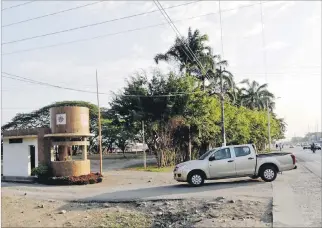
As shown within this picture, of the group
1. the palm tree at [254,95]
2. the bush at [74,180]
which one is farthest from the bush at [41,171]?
the palm tree at [254,95]

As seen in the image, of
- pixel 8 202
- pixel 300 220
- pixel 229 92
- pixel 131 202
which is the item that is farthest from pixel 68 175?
pixel 229 92

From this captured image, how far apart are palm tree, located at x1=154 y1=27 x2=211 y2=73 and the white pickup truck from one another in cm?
2319

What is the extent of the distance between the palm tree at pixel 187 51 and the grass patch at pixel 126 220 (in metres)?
28.4

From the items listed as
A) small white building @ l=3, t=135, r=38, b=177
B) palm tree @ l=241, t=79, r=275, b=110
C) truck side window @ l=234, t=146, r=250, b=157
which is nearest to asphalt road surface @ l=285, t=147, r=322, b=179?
truck side window @ l=234, t=146, r=250, b=157

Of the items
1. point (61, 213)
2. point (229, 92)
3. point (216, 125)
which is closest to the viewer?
point (61, 213)

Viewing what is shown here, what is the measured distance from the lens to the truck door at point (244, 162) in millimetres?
16844

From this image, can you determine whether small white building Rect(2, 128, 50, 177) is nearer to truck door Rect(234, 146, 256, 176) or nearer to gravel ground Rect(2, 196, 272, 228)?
gravel ground Rect(2, 196, 272, 228)

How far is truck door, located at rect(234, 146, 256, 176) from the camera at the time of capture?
1684cm

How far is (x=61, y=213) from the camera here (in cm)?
1303

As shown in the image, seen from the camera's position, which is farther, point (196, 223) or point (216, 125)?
point (216, 125)

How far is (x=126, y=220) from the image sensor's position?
1159 centimetres

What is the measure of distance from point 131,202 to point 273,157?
6.66 metres

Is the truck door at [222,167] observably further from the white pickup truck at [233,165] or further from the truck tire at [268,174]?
the truck tire at [268,174]

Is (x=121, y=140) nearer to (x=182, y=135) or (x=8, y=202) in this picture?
(x=182, y=135)
